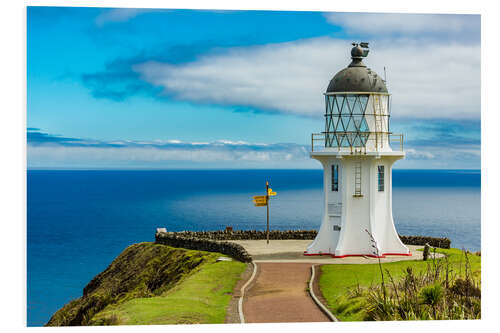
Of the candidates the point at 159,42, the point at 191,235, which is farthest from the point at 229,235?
the point at 159,42

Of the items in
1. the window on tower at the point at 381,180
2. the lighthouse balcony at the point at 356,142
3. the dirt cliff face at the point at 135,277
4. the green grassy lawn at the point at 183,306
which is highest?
Result: the lighthouse balcony at the point at 356,142

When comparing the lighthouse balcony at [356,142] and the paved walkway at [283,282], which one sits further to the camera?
the lighthouse balcony at [356,142]

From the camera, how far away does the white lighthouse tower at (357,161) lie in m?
25.4

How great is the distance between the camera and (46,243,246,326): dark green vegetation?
54.8 ft

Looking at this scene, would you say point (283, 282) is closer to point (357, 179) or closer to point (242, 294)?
point (242, 294)

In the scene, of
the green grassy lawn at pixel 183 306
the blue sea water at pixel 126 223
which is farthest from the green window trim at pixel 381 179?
the blue sea water at pixel 126 223

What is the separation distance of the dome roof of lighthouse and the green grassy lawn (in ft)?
26.3

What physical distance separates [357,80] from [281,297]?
9.73 m

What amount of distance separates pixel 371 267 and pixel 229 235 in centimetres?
1066

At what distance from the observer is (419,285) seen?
17422 millimetres

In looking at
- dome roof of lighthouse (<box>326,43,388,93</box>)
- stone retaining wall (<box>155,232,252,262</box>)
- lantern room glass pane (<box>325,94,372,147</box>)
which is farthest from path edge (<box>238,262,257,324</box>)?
dome roof of lighthouse (<box>326,43,388,93</box>)

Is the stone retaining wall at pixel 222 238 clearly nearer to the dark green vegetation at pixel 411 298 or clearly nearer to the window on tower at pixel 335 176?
the window on tower at pixel 335 176

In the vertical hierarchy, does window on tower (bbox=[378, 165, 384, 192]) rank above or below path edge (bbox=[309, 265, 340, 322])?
above

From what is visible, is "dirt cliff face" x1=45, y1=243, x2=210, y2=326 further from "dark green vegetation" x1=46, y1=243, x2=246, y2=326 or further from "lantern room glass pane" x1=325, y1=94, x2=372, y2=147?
"lantern room glass pane" x1=325, y1=94, x2=372, y2=147
